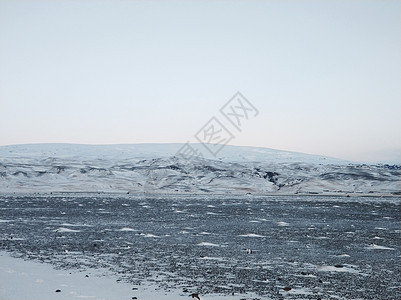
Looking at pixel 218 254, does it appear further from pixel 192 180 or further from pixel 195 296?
pixel 192 180

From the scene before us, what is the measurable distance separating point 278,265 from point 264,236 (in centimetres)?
634

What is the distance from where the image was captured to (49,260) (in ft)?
44.0

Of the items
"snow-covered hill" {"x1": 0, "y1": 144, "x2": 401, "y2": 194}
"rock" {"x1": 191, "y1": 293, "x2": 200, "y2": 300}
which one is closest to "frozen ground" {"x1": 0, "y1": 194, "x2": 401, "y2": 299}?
"rock" {"x1": 191, "y1": 293, "x2": 200, "y2": 300}

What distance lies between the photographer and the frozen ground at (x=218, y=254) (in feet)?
34.4

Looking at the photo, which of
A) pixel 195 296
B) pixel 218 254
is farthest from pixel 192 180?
pixel 195 296

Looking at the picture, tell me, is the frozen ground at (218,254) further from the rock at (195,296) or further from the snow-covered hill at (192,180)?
the snow-covered hill at (192,180)

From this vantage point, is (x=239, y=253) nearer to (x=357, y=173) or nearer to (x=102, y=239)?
(x=102, y=239)

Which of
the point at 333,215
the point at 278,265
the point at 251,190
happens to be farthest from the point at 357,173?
the point at 278,265

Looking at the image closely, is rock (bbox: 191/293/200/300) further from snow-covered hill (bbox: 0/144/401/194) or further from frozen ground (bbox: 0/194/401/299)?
snow-covered hill (bbox: 0/144/401/194)

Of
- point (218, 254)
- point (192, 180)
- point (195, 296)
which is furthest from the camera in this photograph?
point (192, 180)

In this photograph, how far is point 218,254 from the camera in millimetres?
14961

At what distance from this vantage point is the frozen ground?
1050 cm

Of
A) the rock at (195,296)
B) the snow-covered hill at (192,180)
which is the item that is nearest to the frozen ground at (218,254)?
the rock at (195,296)

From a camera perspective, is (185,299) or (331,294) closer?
(185,299)
